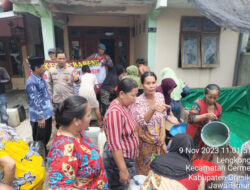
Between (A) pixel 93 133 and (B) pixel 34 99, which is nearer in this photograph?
(B) pixel 34 99

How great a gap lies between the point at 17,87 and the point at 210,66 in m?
8.15

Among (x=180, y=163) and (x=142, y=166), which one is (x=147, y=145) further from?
(x=180, y=163)

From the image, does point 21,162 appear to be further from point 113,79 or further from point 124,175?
point 113,79

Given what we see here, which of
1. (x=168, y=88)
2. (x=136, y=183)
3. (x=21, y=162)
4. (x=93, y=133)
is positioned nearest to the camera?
(x=21, y=162)

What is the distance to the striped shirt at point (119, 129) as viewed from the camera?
1.63 metres

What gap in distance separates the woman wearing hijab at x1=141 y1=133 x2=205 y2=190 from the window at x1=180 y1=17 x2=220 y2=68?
4487 mm

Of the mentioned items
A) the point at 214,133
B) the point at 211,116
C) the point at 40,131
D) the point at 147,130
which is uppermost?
the point at 211,116

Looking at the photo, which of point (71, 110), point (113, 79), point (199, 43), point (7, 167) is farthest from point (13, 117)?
point (199, 43)

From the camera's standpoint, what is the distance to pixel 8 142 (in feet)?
4.83

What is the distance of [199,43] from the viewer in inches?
221

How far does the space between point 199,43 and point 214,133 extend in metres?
4.09

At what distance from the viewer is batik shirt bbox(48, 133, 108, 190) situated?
3.56ft

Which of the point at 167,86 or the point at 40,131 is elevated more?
the point at 167,86

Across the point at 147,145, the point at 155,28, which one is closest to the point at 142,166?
the point at 147,145
